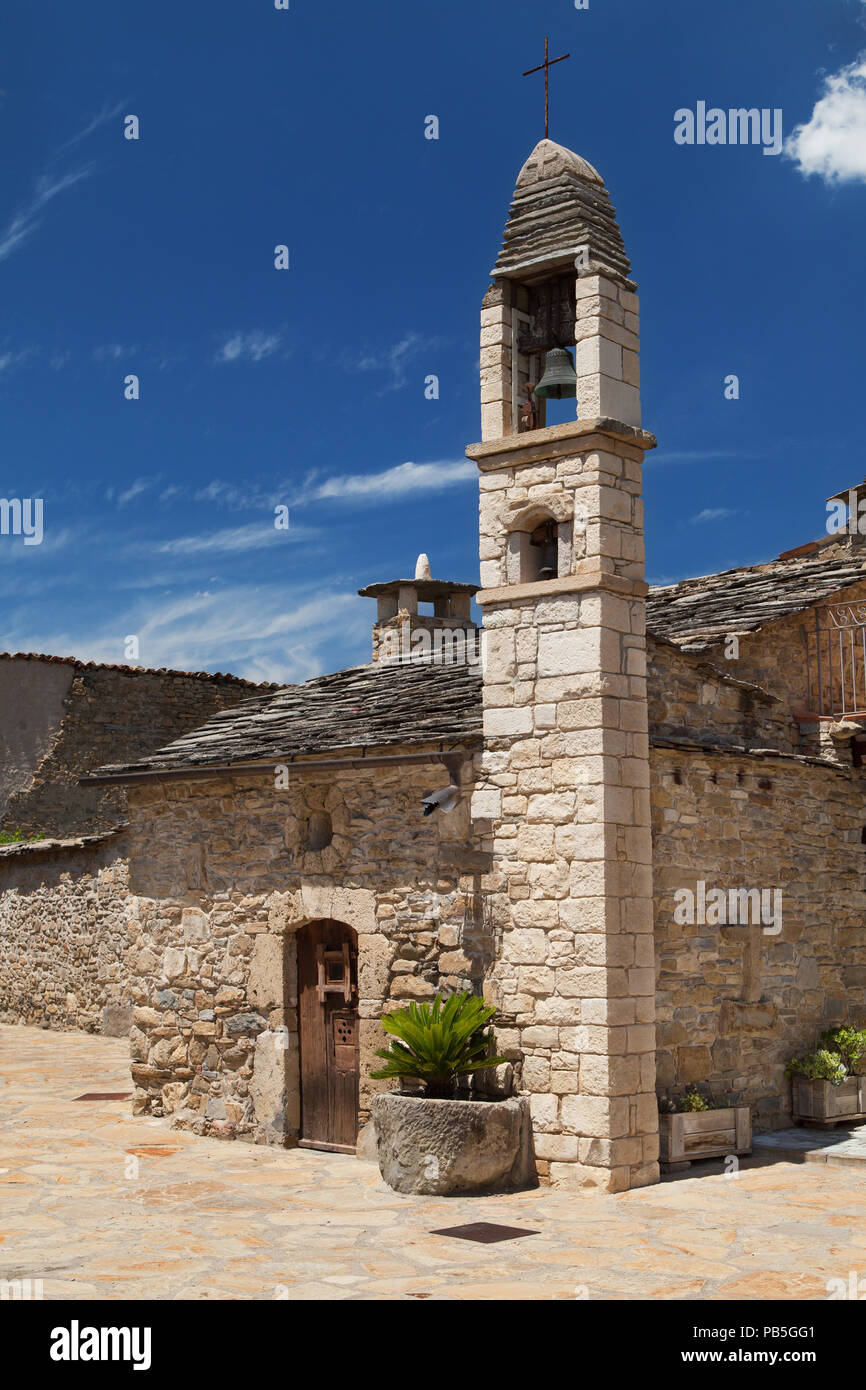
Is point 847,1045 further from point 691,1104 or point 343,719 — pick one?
point 343,719

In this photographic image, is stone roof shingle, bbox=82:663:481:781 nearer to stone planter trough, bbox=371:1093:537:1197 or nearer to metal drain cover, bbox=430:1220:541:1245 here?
stone planter trough, bbox=371:1093:537:1197

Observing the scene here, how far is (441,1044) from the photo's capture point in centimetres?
832

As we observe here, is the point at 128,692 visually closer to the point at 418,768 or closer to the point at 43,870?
the point at 43,870

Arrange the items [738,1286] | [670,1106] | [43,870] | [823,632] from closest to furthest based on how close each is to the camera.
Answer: [738,1286], [670,1106], [823,632], [43,870]

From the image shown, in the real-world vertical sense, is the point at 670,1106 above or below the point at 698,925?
below

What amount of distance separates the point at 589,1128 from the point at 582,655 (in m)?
2.90

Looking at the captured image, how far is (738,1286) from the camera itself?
5953mm

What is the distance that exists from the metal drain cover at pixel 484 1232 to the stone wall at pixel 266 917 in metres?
1.83

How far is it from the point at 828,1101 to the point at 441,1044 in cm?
338

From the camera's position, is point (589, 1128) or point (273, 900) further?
point (273, 900)

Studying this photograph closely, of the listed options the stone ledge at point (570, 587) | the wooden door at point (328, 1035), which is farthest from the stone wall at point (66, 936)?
the stone ledge at point (570, 587)

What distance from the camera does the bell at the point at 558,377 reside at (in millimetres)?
9000

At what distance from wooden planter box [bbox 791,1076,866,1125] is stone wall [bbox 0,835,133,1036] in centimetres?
927

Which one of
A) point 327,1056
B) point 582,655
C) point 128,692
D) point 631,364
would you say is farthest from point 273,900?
point 128,692
